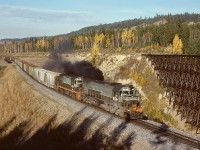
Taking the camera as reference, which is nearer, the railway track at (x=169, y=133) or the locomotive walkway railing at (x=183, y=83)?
the railway track at (x=169, y=133)

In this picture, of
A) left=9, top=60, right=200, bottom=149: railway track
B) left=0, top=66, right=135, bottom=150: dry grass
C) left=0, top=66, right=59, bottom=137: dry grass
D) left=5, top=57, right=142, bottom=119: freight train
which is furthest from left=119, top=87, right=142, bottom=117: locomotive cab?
left=0, top=66, right=59, bottom=137: dry grass

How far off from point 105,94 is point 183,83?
17755 millimetres

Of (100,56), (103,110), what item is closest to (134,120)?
(103,110)

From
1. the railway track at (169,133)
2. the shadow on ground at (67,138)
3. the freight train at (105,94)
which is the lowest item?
the shadow on ground at (67,138)

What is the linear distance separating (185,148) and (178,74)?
28603 millimetres

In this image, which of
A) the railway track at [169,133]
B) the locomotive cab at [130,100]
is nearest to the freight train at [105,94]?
the locomotive cab at [130,100]

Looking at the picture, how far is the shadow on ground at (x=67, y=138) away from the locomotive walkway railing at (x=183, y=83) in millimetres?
16669

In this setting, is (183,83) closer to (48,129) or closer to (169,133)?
(48,129)

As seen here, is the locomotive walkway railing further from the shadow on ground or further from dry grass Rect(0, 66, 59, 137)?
dry grass Rect(0, 66, 59, 137)

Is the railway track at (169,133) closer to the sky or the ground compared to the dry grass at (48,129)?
closer to the sky

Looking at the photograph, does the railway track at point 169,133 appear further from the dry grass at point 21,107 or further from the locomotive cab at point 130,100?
the dry grass at point 21,107

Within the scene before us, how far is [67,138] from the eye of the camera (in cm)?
3058

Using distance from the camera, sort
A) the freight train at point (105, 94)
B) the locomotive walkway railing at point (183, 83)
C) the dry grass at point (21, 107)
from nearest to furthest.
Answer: the freight train at point (105, 94)
the dry grass at point (21, 107)
the locomotive walkway railing at point (183, 83)

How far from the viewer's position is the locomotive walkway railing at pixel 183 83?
148ft
